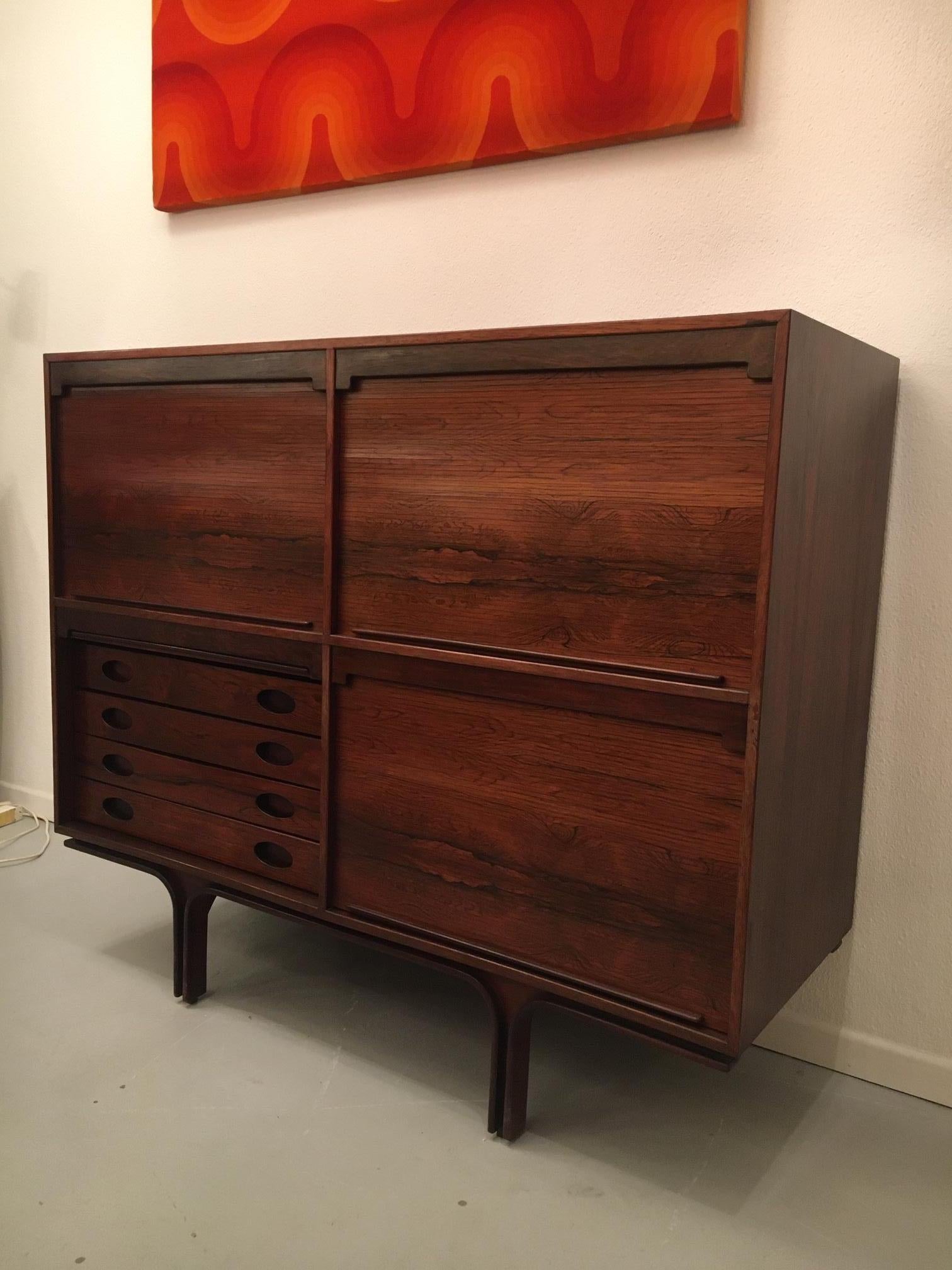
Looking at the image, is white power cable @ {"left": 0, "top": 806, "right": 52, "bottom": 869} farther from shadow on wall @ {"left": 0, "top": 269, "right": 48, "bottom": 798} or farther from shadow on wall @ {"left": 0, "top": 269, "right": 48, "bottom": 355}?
shadow on wall @ {"left": 0, "top": 269, "right": 48, "bottom": 355}

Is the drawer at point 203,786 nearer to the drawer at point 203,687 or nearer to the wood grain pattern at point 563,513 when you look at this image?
the drawer at point 203,687

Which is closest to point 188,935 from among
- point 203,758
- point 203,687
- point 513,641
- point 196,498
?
point 203,758

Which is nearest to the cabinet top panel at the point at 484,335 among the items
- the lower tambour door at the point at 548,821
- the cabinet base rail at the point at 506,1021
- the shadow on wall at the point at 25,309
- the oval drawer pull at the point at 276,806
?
the lower tambour door at the point at 548,821

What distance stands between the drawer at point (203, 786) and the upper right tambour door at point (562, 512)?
0.34 metres

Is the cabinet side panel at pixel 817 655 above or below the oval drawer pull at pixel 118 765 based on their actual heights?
above

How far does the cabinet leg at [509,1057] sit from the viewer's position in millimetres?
1591

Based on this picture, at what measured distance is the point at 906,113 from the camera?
1673mm

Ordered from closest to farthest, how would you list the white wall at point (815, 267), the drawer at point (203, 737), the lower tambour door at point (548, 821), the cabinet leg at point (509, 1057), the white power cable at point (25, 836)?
the lower tambour door at point (548, 821), the cabinet leg at point (509, 1057), the white wall at point (815, 267), the drawer at point (203, 737), the white power cable at point (25, 836)

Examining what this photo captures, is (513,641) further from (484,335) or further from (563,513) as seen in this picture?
(484,335)

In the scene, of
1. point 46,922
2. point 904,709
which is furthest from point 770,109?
point 46,922

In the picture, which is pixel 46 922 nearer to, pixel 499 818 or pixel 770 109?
pixel 499 818

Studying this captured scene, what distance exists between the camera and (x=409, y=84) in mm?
2129

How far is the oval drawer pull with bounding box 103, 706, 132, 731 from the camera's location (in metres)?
2.03

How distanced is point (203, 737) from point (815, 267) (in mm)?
1370
